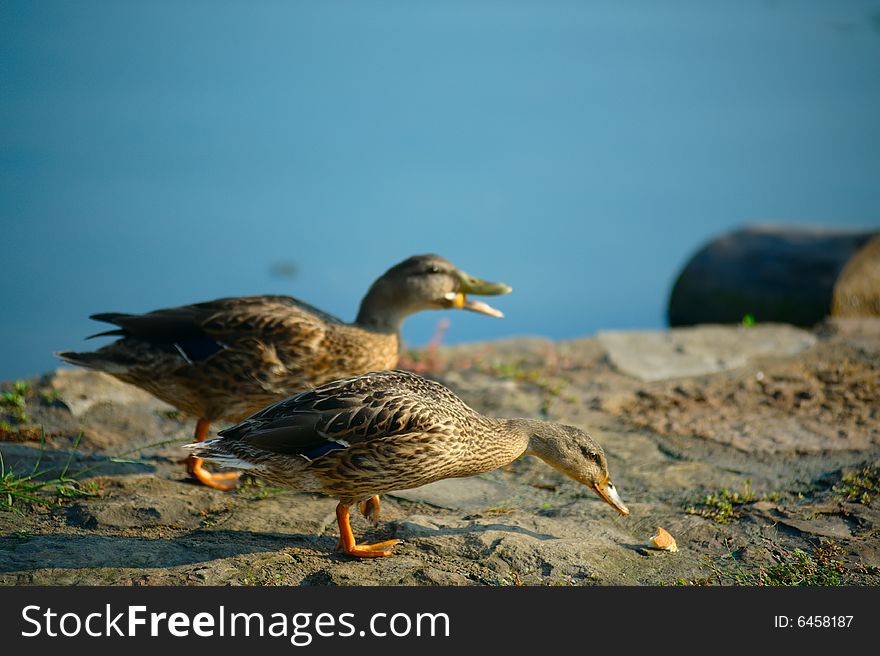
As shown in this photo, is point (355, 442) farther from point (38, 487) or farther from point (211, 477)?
point (38, 487)

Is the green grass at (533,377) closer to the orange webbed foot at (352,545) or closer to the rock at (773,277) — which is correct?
the orange webbed foot at (352,545)

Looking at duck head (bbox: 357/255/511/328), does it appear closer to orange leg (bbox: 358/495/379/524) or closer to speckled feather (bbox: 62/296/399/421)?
speckled feather (bbox: 62/296/399/421)

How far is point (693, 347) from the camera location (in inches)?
303

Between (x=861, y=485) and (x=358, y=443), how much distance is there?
2667 mm

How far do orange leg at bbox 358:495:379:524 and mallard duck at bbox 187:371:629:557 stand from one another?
1.20 feet

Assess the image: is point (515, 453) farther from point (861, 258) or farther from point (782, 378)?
point (861, 258)

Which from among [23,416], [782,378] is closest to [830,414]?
[782,378]

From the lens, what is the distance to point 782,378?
679cm

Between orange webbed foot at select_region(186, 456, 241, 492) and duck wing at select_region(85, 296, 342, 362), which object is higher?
duck wing at select_region(85, 296, 342, 362)

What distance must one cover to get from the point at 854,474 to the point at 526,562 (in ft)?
6.91

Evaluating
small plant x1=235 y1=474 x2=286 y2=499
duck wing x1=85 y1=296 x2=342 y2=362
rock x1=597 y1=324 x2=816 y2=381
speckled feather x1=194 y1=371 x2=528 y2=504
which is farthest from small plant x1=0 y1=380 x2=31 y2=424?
rock x1=597 y1=324 x2=816 y2=381

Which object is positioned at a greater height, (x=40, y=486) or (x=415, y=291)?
(x=415, y=291)

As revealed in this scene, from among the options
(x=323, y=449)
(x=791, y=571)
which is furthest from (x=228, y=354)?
(x=791, y=571)

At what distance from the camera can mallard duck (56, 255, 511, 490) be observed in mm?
5160
